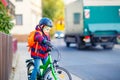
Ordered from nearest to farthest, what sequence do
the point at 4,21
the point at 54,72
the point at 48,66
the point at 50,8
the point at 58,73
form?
the point at 54,72 → the point at 58,73 → the point at 48,66 → the point at 4,21 → the point at 50,8

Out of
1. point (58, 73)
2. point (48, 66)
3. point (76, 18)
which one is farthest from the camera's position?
point (76, 18)

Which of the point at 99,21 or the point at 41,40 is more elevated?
the point at 99,21

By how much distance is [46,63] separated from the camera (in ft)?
34.6

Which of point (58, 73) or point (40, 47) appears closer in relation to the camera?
point (58, 73)

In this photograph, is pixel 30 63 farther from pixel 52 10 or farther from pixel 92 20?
pixel 52 10

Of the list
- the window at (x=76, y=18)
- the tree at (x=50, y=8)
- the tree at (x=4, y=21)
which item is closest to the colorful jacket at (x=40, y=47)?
the tree at (x=4, y=21)

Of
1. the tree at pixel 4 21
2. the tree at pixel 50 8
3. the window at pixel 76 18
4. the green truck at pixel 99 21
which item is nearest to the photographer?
the tree at pixel 4 21

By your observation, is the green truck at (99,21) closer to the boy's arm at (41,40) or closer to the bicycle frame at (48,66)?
the bicycle frame at (48,66)

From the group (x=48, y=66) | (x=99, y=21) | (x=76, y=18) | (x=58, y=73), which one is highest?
(x=76, y=18)

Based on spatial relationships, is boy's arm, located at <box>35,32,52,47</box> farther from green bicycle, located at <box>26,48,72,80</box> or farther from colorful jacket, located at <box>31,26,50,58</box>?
green bicycle, located at <box>26,48,72,80</box>

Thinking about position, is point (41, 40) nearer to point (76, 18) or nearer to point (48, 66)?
point (48, 66)

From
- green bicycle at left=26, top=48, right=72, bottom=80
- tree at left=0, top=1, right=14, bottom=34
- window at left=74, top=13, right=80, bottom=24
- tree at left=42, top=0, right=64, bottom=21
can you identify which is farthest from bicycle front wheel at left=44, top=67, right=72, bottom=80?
tree at left=42, top=0, right=64, bottom=21

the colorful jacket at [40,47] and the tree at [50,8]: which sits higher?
the tree at [50,8]

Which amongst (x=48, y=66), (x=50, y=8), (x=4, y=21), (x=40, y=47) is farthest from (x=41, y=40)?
(x=50, y=8)
